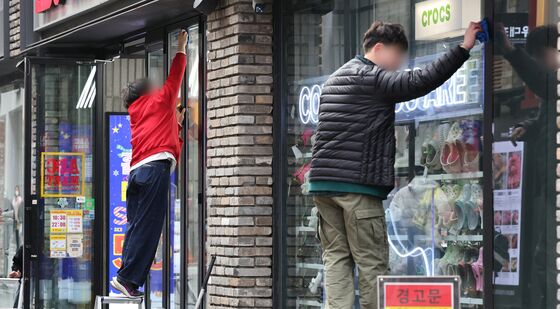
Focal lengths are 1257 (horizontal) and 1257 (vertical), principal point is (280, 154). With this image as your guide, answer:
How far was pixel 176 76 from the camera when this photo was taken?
10.2m

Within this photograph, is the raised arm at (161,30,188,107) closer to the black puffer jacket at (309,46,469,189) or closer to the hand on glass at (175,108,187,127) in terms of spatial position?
the hand on glass at (175,108,187,127)

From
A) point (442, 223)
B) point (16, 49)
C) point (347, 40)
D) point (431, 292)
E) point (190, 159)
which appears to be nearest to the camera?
point (431, 292)

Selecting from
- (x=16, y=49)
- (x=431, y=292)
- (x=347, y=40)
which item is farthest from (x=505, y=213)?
(x=16, y=49)

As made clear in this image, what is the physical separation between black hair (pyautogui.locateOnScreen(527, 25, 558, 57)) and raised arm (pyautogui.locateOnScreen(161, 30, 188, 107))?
376 centimetres

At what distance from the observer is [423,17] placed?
26.7 feet

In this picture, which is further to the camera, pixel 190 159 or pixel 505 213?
pixel 190 159

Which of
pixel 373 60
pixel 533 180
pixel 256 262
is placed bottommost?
pixel 256 262

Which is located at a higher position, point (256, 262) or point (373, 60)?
point (373, 60)

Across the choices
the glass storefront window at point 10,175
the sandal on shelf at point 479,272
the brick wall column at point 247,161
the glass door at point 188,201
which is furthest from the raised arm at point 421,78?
the glass storefront window at point 10,175

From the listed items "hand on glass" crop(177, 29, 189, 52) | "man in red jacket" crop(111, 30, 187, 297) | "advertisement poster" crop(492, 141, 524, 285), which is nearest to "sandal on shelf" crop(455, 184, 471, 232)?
"advertisement poster" crop(492, 141, 524, 285)

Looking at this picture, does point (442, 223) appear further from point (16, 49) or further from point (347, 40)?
point (16, 49)

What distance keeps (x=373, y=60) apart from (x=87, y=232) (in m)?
6.99

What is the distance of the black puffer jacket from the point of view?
6730mm

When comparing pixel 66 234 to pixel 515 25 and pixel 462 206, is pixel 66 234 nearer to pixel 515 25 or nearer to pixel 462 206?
pixel 462 206
